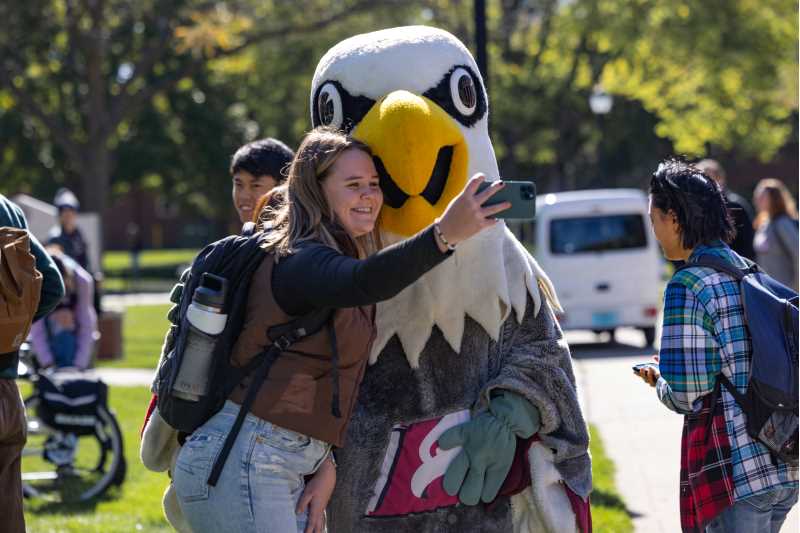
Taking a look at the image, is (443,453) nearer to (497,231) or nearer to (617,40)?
(497,231)

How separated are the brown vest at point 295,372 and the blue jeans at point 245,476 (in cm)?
4

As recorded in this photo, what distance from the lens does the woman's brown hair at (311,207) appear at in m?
3.22

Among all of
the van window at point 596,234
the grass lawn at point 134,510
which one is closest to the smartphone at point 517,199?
the grass lawn at point 134,510

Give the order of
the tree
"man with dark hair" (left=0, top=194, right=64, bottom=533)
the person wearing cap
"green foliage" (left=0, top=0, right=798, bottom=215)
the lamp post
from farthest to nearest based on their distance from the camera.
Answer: the lamp post → "green foliage" (left=0, top=0, right=798, bottom=215) → the tree → the person wearing cap → "man with dark hair" (left=0, top=194, right=64, bottom=533)

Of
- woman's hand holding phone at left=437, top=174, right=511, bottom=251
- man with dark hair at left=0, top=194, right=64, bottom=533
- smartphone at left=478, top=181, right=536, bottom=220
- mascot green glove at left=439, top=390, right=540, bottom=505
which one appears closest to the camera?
woman's hand holding phone at left=437, top=174, right=511, bottom=251

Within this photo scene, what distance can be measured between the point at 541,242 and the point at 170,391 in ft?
43.4

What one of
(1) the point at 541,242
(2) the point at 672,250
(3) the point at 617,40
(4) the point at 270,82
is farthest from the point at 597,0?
(2) the point at 672,250

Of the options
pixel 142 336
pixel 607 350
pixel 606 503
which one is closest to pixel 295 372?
pixel 606 503

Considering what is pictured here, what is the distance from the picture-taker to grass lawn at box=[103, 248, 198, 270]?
4816 cm

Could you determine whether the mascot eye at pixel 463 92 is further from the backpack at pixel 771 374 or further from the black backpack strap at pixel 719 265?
the backpack at pixel 771 374

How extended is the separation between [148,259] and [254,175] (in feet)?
158

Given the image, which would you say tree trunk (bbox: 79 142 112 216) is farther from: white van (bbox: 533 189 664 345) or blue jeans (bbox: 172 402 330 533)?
blue jeans (bbox: 172 402 330 533)

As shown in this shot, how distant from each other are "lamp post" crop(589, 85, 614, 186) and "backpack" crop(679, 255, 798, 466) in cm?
1944

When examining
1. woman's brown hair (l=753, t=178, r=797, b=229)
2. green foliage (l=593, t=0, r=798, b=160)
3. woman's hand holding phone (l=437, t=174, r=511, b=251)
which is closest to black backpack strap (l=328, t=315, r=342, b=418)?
woman's hand holding phone (l=437, t=174, r=511, b=251)
